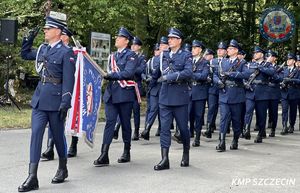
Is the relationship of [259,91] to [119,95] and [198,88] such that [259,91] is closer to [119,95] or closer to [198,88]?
[198,88]

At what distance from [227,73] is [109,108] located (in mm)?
2723

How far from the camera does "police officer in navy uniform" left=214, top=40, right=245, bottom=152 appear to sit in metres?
9.90

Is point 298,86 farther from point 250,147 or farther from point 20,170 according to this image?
point 20,170

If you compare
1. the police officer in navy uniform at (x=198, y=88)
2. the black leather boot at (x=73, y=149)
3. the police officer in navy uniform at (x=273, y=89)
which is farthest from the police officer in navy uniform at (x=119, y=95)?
the police officer in navy uniform at (x=273, y=89)

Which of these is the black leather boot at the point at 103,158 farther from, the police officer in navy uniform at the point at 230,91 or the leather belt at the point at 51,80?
the police officer in navy uniform at the point at 230,91

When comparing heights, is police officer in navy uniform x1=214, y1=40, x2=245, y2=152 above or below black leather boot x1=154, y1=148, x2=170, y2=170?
above

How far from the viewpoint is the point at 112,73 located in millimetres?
7906

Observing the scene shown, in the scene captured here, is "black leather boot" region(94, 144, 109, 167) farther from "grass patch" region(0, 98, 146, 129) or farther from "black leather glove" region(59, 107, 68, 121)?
"grass patch" region(0, 98, 146, 129)

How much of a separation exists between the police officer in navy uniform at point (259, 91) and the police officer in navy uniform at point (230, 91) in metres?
1.40

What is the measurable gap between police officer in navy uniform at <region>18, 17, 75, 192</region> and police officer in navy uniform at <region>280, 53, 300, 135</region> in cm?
804

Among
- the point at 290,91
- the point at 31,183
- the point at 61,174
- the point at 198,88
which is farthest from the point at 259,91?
the point at 31,183

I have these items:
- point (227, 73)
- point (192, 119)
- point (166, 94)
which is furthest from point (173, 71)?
point (192, 119)

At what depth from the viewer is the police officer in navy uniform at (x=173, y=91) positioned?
25.9ft

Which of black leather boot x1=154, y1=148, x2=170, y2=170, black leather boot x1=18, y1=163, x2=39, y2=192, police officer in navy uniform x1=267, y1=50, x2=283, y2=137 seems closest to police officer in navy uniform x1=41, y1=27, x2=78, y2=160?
black leather boot x1=18, y1=163, x2=39, y2=192
